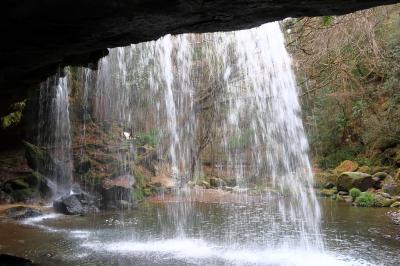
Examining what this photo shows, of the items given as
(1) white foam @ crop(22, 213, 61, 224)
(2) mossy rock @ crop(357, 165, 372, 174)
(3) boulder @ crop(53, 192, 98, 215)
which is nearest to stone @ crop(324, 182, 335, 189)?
(2) mossy rock @ crop(357, 165, 372, 174)

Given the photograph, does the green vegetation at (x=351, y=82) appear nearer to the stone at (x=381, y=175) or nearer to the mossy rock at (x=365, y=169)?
the mossy rock at (x=365, y=169)

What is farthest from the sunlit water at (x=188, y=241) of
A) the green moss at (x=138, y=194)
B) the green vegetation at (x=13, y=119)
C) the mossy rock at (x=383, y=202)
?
the green vegetation at (x=13, y=119)

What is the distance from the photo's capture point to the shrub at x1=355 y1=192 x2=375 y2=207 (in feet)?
41.9

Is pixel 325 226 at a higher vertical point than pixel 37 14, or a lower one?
lower

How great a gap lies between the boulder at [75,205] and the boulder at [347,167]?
11.4 m

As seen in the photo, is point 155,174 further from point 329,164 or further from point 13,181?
point 329,164

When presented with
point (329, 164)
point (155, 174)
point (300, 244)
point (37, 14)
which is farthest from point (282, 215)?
point (329, 164)

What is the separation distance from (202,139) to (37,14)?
13.2m

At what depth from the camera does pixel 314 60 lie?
13711 mm

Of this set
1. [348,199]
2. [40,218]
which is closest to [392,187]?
[348,199]

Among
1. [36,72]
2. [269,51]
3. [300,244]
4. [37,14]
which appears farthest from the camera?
[269,51]

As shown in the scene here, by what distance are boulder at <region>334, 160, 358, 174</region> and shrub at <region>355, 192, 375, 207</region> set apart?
4.67m

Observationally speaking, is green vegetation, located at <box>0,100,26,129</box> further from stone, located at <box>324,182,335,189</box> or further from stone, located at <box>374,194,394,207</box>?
stone, located at <box>324,182,335,189</box>

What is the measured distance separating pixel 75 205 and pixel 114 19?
887 centimetres
